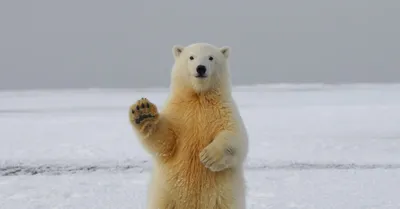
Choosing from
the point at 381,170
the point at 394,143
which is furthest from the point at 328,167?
the point at 394,143

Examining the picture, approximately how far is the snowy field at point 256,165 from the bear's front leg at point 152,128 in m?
2.88

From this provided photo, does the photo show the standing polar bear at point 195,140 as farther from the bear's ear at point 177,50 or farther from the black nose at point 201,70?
the bear's ear at point 177,50

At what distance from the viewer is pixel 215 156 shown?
2.58 metres

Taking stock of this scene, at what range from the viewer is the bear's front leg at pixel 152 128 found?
2.58 m

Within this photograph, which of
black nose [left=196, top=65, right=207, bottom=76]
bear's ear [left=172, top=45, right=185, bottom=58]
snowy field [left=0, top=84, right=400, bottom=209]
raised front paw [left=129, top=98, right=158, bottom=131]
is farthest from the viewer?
snowy field [left=0, top=84, right=400, bottom=209]

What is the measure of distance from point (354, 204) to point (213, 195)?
10.8ft

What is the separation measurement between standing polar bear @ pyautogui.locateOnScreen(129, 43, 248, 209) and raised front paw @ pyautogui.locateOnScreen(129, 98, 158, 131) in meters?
0.05

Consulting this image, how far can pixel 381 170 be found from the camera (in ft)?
25.4

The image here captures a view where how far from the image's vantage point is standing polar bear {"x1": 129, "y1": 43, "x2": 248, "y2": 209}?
275 centimetres

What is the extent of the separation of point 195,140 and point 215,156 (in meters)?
0.22

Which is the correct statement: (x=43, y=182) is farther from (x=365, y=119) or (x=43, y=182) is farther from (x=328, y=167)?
(x=365, y=119)

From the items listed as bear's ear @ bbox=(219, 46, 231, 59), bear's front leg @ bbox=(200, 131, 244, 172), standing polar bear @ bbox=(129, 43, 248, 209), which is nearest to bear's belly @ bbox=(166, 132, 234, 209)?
standing polar bear @ bbox=(129, 43, 248, 209)

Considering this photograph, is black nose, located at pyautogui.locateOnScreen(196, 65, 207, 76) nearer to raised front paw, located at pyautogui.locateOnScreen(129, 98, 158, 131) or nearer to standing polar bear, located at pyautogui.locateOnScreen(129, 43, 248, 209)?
standing polar bear, located at pyautogui.locateOnScreen(129, 43, 248, 209)

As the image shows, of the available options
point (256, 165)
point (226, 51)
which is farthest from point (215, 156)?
point (256, 165)
